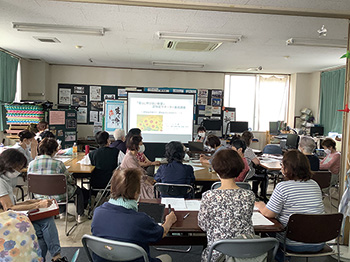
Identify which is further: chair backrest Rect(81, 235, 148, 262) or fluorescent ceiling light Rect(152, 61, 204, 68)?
fluorescent ceiling light Rect(152, 61, 204, 68)

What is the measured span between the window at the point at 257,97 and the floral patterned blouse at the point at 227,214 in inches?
304

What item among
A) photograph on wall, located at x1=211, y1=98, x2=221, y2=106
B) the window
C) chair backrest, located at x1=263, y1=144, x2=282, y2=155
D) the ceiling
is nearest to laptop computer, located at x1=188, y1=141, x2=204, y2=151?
chair backrest, located at x1=263, y1=144, x2=282, y2=155

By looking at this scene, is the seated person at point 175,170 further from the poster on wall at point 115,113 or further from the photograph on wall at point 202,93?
the photograph on wall at point 202,93

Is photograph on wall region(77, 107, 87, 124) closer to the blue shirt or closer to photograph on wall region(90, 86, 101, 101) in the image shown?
photograph on wall region(90, 86, 101, 101)

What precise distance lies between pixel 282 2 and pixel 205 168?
2.41 m

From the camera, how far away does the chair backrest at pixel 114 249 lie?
4.86 feet

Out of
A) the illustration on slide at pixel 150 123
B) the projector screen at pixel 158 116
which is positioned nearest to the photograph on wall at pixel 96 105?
the projector screen at pixel 158 116

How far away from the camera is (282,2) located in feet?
11.5

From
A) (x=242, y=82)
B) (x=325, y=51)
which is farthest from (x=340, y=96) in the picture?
(x=242, y=82)

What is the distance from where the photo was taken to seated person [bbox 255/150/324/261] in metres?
2.13

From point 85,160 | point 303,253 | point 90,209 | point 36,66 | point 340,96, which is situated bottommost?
point 90,209

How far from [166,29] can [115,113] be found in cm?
388

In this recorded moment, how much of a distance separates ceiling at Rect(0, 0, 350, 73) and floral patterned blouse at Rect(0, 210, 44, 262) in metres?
2.59

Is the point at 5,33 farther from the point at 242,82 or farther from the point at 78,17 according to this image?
the point at 242,82
